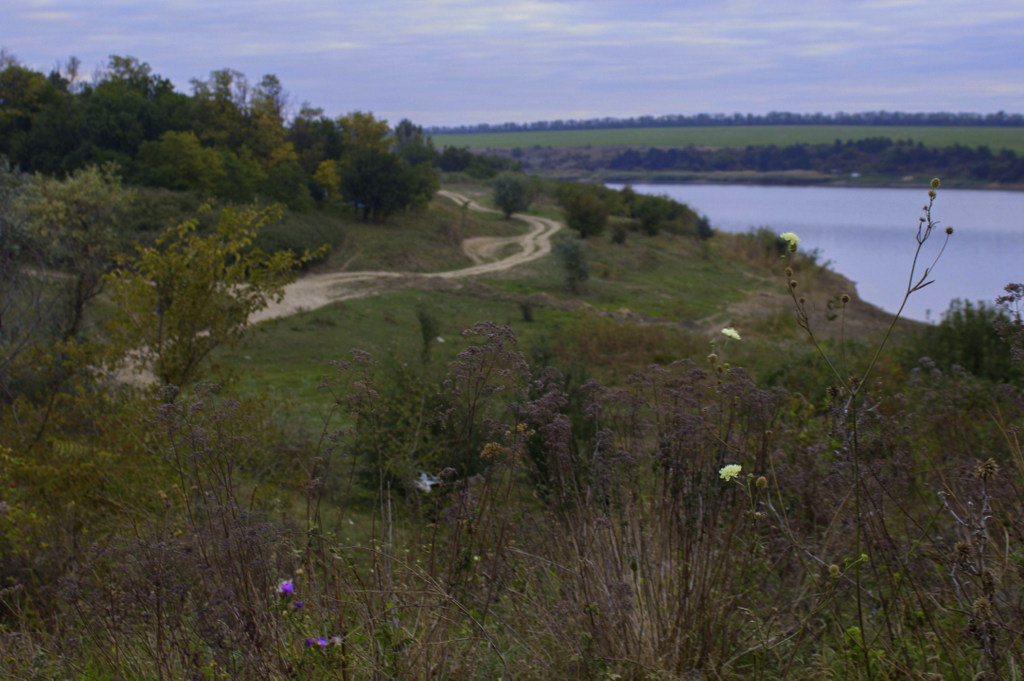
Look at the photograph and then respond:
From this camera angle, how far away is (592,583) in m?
2.81

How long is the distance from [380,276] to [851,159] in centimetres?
6333

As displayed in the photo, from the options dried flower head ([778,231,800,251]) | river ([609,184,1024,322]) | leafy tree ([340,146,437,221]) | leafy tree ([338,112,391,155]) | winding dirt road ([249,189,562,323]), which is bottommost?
winding dirt road ([249,189,562,323])

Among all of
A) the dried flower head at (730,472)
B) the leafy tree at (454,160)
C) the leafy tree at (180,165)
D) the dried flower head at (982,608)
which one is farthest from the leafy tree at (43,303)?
the leafy tree at (454,160)

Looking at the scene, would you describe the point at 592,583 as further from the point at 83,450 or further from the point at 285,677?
the point at 83,450

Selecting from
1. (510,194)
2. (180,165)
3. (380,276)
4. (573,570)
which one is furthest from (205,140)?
(573,570)

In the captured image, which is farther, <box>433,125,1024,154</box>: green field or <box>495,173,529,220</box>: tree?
<box>433,125,1024,154</box>: green field

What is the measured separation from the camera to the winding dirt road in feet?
77.8

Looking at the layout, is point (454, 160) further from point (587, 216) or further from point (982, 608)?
point (982, 608)

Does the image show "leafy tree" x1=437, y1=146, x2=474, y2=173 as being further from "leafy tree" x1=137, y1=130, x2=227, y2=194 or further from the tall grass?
the tall grass

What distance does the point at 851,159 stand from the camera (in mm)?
74875

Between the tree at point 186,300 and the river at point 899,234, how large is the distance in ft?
23.7

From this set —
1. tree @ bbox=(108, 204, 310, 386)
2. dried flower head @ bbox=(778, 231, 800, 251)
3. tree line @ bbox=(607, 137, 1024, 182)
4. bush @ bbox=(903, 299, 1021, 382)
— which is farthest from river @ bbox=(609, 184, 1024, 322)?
tree @ bbox=(108, 204, 310, 386)

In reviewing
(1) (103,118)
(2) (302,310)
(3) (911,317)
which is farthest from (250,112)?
(3) (911,317)

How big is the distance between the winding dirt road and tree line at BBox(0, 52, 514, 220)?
5177mm
